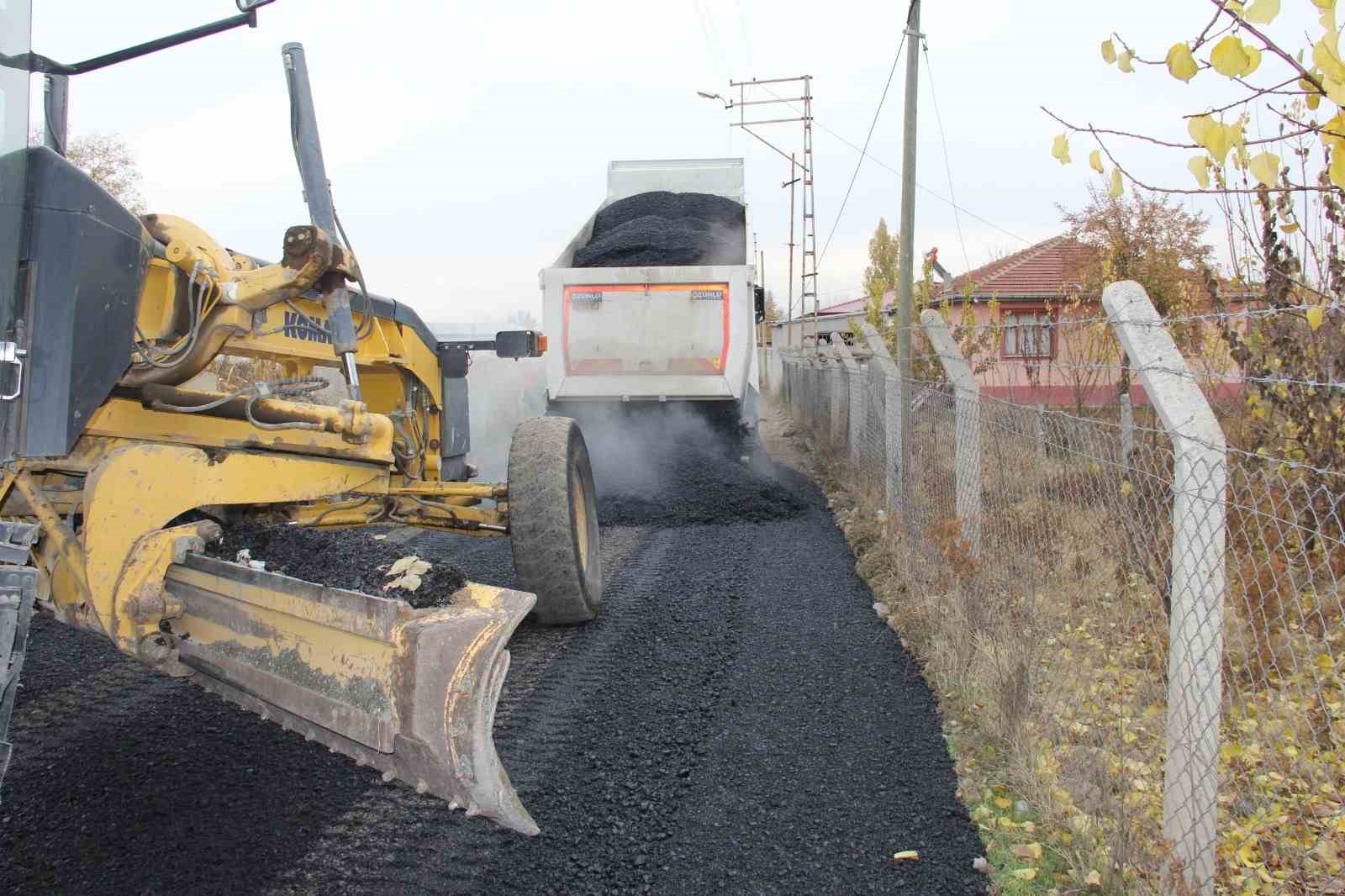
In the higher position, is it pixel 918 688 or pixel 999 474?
pixel 999 474

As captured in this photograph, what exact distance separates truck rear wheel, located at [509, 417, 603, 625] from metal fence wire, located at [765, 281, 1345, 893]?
1759 millimetres

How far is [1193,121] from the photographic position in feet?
5.84

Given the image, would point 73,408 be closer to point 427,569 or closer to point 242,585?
point 242,585

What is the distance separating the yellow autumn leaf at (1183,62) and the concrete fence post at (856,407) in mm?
7322

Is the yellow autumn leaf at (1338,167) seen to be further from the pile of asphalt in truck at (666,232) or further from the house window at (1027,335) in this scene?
the pile of asphalt in truck at (666,232)

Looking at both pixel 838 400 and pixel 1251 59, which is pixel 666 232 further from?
pixel 1251 59

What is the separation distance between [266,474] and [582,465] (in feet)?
7.97

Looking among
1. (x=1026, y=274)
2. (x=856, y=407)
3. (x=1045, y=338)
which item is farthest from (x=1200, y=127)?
(x=1026, y=274)

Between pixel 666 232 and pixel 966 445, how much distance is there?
6224 mm

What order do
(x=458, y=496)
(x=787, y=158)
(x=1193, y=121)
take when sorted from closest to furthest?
1. (x=1193, y=121)
2. (x=458, y=496)
3. (x=787, y=158)

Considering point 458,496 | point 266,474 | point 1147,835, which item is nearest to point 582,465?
point 458,496

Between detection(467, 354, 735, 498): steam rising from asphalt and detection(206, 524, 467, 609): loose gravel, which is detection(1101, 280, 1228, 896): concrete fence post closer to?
detection(206, 524, 467, 609): loose gravel

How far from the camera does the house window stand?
5457 millimetres

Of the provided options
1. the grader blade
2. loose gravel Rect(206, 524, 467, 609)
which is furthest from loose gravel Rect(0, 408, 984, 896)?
the grader blade
